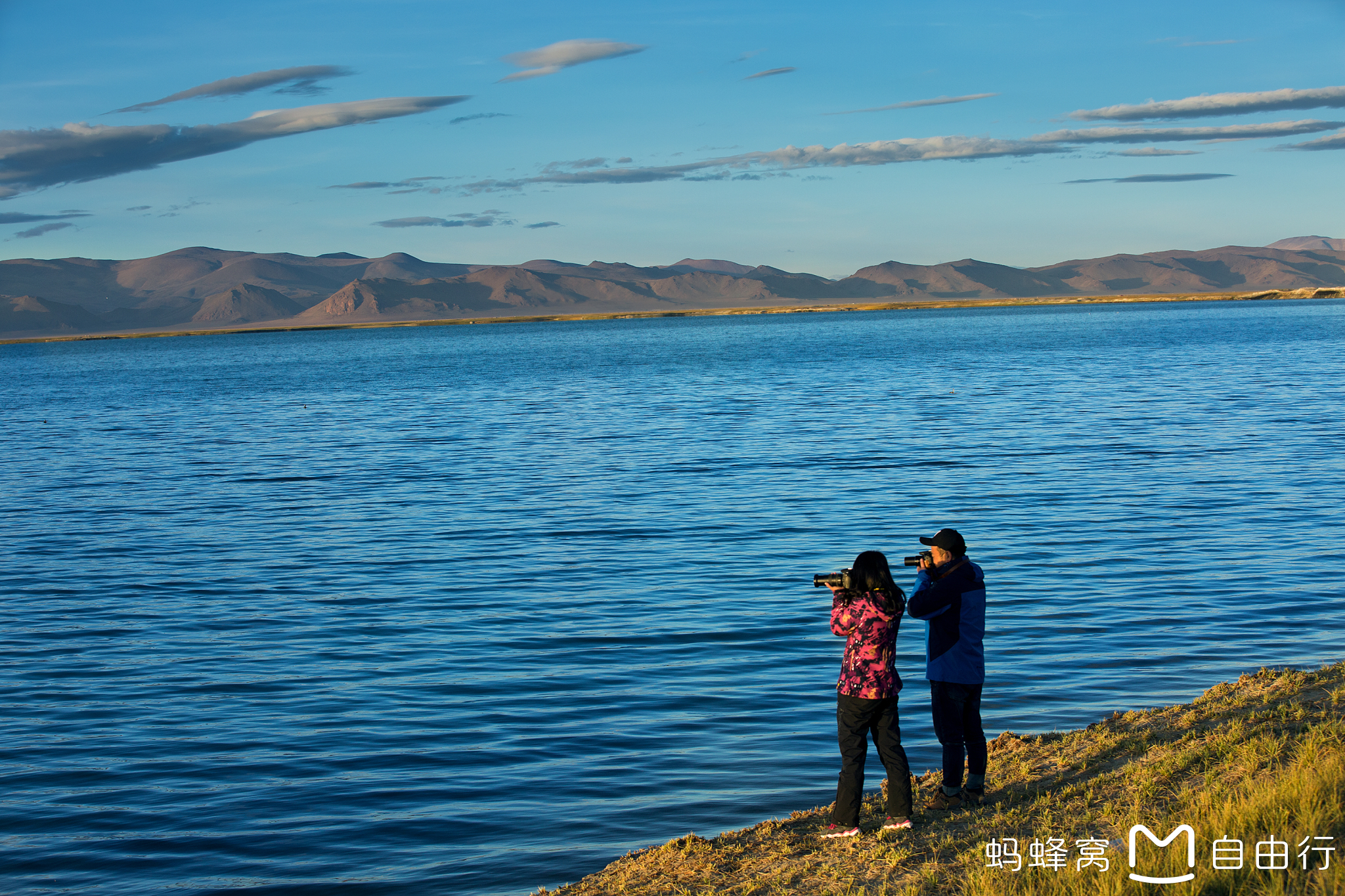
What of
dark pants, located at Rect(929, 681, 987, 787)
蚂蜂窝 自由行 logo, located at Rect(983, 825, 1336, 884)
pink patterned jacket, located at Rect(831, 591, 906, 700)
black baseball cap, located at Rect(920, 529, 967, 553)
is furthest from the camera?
dark pants, located at Rect(929, 681, 987, 787)

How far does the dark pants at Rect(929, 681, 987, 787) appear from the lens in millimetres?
8133

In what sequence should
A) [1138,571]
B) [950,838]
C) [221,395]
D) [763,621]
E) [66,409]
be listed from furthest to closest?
[221,395]
[66,409]
[1138,571]
[763,621]
[950,838]

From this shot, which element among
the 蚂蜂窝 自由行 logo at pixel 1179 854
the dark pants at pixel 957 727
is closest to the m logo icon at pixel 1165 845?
the 蚂蜂窝 自由行 logo at pixel 1179 854

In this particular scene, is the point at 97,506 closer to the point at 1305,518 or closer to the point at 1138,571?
the point at 1138,571

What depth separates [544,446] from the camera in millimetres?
37500

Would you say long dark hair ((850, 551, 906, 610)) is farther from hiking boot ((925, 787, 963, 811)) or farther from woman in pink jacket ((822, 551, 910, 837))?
hiking boot ((925, 787, 963, 811))

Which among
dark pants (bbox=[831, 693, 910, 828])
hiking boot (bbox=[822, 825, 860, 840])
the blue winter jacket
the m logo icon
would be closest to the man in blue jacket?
the blue winter jacket

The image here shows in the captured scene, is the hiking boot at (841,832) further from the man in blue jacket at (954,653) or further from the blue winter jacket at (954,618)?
the blue winter jacket at (954,618)

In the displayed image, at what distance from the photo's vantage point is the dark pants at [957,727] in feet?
26.7

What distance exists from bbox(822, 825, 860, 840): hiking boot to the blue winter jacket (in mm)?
1175

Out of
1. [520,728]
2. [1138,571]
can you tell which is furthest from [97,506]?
[1138,571]

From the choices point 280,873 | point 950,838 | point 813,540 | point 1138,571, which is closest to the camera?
point 950,838

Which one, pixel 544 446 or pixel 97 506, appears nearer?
pixel 97 506

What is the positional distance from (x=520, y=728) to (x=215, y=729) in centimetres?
311
